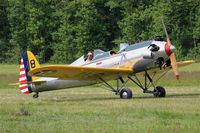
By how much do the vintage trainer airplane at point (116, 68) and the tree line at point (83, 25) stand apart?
40.5 m

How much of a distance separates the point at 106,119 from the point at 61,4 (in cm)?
6041

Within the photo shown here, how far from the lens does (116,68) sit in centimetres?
2141

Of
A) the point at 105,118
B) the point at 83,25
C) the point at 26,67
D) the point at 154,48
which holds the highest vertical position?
the point at 83,25

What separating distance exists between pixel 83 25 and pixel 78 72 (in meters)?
49.2

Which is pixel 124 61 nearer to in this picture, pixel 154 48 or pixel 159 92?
pixel 154 48

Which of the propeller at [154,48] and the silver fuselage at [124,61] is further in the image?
the silver fuselage at [124,61]

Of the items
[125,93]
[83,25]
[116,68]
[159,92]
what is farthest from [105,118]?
[83,25]

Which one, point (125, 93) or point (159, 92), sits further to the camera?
point (159, 92)

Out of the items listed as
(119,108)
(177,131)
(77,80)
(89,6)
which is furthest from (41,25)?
(177,131)

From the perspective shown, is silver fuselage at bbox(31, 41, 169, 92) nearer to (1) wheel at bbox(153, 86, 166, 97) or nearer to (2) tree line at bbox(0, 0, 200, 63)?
(1) wheel at bbox(153, 86, 166, 97)

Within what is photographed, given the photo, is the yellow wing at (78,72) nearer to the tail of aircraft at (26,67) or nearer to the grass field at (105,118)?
the tail of aircraft at (26,67)

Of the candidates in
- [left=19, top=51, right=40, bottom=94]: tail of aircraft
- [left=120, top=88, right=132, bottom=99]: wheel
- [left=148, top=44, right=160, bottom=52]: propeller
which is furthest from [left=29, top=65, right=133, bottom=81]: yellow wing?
[left=19, top=51, right=40, bottom=94]: tail of aircraft

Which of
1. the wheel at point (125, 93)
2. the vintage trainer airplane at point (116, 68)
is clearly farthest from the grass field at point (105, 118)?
the vintage trainer airplane at point (116, 68)

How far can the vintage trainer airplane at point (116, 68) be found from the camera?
68.2 ft
